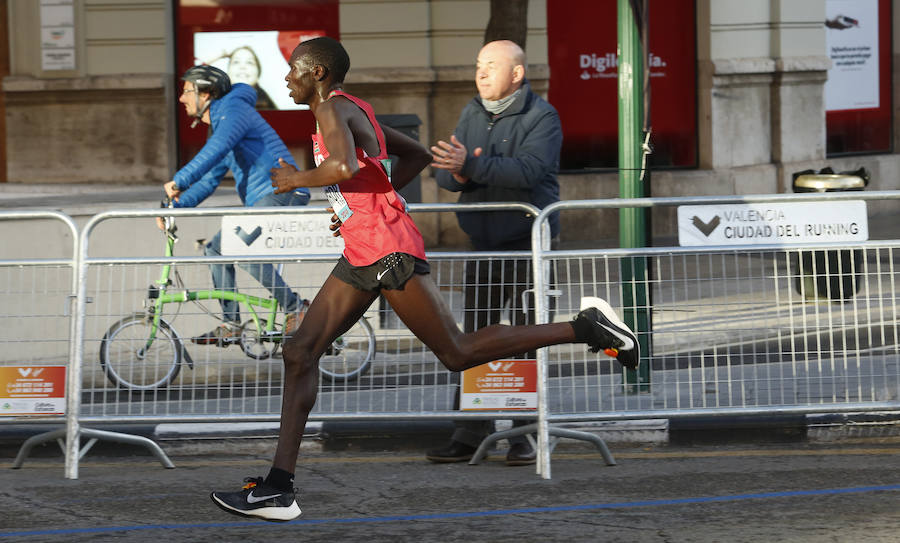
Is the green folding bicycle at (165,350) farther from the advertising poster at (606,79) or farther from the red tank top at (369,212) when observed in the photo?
the advertising poster at (606,79)

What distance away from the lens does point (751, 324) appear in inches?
262

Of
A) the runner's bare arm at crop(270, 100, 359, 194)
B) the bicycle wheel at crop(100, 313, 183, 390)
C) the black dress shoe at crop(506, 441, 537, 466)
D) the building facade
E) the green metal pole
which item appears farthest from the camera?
the building facade

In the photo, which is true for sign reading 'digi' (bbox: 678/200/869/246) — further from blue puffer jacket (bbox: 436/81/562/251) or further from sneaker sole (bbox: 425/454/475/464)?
sneaker sole (bbox: 425/454/475/464)

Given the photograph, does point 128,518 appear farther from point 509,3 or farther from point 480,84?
point 509,3

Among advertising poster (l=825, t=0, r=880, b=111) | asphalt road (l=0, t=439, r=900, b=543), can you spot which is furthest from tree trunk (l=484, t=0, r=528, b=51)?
asphalt road (l=0, t=439, r=900, b=543)

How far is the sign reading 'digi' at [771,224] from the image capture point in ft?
21.6

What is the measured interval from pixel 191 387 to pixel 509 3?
7.76 m

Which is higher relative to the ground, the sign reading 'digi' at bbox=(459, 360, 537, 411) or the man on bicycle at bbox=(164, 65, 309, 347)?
the man on bicycle at bbox=(164, 65, 309, 347)

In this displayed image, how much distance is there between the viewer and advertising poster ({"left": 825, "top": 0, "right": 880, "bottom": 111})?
19.2m

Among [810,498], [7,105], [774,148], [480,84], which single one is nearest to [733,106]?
[774,148]

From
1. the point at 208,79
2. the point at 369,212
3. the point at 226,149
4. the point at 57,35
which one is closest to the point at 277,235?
the point at 369,212

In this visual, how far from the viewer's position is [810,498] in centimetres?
568

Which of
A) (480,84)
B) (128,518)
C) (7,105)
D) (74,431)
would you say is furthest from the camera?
(7,105)

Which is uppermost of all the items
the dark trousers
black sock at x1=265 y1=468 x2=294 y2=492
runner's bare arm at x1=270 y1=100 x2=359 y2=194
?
runner's bare arm at x1=270 y1=100 x2=359 y2=194
